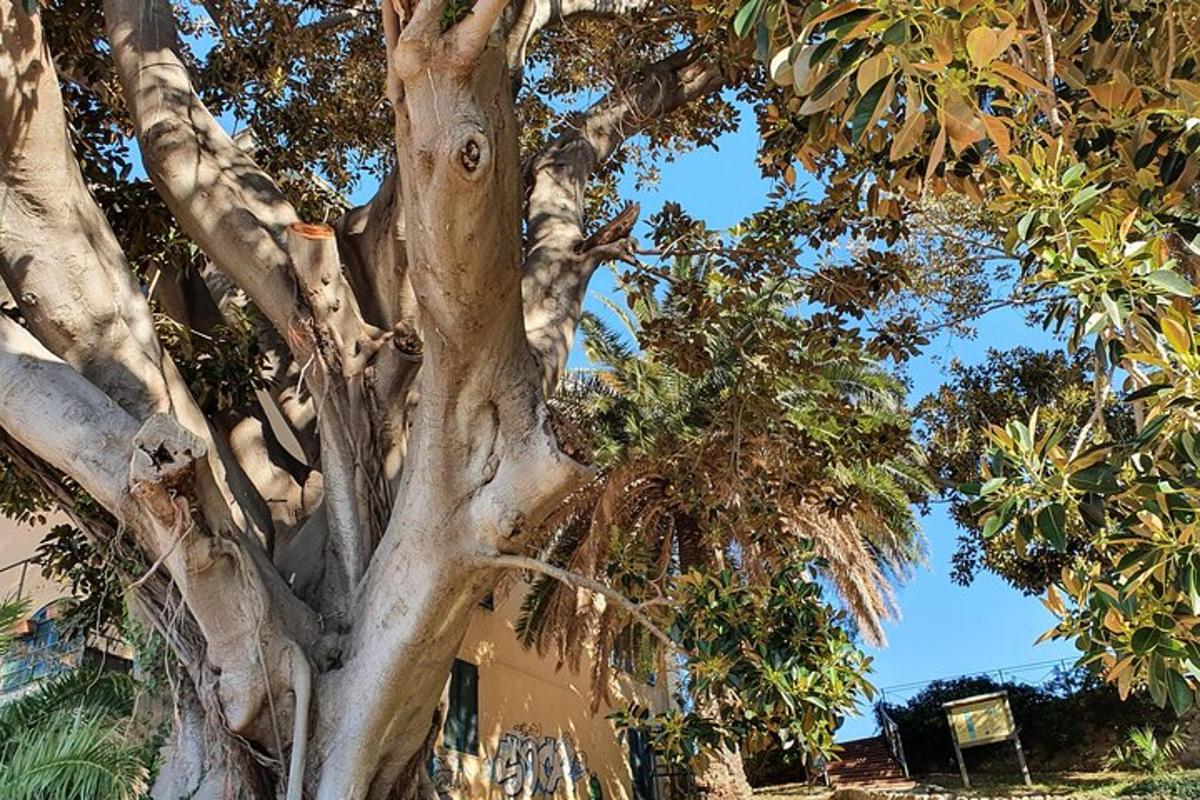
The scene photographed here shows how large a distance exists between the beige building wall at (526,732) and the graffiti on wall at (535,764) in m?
0.01

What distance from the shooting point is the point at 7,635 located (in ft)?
19.6

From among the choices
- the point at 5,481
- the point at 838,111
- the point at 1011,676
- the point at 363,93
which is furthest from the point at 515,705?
the point at 1011,676

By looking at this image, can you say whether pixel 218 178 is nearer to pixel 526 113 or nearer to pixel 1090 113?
pixel 526 113

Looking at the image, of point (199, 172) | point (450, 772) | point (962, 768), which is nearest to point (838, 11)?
point (199, 172)

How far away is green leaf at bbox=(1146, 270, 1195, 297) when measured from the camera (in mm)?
2398

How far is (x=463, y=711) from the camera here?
12.7 m

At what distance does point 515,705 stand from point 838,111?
12319 mm

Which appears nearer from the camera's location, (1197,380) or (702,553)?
(1197,380)

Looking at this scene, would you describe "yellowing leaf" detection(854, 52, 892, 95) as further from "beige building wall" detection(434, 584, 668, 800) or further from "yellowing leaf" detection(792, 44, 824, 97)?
"beige building wall" detection(434, 584, 668, 800)

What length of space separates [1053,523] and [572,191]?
17.3ft

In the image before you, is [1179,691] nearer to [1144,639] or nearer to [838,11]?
[1144,639]

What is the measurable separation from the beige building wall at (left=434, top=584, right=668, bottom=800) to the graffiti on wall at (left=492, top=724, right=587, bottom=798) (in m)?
0.01

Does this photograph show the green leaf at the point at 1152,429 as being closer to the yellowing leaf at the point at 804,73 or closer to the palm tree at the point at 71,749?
the yellowing leaf at the point at 804,73

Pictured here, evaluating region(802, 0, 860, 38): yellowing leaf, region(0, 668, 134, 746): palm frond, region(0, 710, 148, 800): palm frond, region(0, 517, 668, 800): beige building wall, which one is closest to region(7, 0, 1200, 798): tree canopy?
region(802, 0, 860, 38): yellowing leaf
